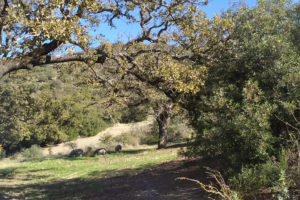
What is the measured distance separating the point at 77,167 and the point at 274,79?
13.4 m

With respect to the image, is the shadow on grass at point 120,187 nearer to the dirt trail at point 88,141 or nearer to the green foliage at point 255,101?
the green foliage at point 255,101

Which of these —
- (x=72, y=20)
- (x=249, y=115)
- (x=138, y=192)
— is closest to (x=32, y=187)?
(x=138, y=192)

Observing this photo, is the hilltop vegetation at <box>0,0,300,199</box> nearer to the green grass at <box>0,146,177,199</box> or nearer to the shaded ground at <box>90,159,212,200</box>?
the shaded ground at <box>90,159,212,200</box>

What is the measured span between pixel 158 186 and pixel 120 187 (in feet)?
5.12

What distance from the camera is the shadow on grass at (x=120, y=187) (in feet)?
28.2

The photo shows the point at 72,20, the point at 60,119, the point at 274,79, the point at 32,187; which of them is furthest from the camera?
the point at 60,119

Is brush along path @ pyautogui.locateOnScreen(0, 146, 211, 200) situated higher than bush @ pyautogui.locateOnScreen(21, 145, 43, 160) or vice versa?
bush @ pyautogui.locateOnScreen(21, 145, 43, 160)

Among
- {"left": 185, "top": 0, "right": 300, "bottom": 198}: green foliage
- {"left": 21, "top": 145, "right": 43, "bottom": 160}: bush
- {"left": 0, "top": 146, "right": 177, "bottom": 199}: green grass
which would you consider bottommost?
{"left": 0, "top": 146, "right": 177, "bottom": 199}: green grass

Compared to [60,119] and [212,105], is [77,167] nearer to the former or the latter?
[60,119]

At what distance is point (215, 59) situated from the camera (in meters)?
9.02

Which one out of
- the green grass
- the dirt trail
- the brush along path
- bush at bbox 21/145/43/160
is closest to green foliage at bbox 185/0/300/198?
the brush along path

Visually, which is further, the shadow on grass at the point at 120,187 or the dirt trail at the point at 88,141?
the dirt trail at the point at 88,141

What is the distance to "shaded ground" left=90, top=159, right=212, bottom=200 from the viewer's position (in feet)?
26.6

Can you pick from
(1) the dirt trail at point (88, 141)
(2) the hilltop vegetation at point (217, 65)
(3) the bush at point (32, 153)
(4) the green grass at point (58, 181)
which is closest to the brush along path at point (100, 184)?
(4) the green grass at point (58, 181)
